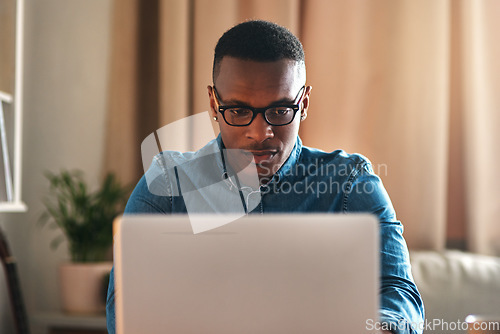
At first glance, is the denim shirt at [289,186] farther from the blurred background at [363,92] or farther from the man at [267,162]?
the blurred background at [363,92]

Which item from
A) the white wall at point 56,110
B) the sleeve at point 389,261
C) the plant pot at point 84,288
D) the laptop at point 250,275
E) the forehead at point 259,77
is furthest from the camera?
the white wall at point 56,110

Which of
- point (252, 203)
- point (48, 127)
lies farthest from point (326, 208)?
point (48, 127)

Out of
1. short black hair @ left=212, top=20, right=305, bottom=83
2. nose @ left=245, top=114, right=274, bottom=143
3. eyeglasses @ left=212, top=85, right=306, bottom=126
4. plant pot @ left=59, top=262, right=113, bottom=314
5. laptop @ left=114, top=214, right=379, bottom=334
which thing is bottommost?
plant pot @ left=59, top=262, right=113, bottom=314

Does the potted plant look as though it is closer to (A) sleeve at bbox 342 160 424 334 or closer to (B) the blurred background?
(B) the blurred background

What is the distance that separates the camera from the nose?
3.59 feet

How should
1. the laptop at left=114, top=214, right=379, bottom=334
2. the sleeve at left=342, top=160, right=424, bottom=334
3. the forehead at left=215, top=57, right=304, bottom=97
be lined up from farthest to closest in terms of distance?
1. the forehead at left=215, top=57, right=304, bottom=97
2. the sleeve at left=342, top=160, right=424, bottom=334
3. the laptop at left=114, top=214, right=379, bottom=334

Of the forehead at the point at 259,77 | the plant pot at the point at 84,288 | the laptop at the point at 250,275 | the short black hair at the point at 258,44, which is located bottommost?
the plant pot at the point at 84,288

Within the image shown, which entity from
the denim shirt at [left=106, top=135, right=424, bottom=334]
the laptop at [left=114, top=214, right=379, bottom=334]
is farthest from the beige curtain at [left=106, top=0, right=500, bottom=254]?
the laptop at [left=114, top=214, right=379, bottom=334]

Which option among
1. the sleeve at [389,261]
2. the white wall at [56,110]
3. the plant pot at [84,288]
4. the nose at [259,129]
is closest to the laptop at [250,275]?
the sleeve at [389,261]

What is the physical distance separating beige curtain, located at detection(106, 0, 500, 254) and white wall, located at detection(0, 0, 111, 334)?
15 centimetres

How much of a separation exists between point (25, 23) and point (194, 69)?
79cm

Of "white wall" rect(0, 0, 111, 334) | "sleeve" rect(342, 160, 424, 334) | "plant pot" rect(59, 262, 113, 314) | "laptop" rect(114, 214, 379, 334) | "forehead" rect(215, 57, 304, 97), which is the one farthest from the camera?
"white wall" rect(0, 0, 111, 334)

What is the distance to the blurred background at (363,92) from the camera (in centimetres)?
203

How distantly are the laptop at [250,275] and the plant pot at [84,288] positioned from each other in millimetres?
1436
